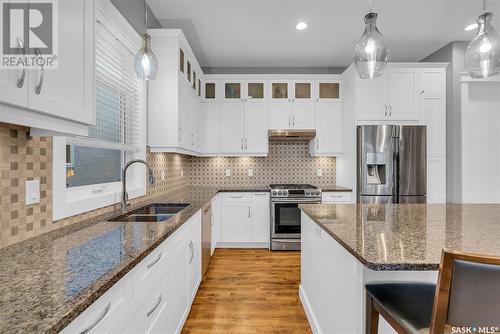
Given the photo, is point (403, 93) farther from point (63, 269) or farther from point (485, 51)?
point (63, 269)

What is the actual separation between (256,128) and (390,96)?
1961mm

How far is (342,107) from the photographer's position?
430 cm

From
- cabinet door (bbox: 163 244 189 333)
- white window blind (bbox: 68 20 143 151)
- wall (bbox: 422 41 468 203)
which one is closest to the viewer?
cabinet door (bbox: 163 244 189 333)

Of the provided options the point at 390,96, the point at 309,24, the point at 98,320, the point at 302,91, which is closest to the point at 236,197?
the point at 302,91

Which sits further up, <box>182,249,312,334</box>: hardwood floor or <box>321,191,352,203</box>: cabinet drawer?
<box>321,191,352,203</box>: cabinet drawer

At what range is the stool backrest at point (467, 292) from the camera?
0.78m

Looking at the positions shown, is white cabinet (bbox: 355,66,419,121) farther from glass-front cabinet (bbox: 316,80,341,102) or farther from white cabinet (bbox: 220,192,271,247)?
white cabinet (bbox: 220,192,271,247)

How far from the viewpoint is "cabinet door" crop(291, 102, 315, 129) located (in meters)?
4.31

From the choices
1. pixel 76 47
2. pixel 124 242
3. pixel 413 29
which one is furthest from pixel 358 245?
pixel 413 29

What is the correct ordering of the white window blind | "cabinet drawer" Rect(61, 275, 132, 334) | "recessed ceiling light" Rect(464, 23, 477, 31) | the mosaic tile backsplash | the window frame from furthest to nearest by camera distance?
"recessed ceiling light" Rect(464, 23, 477, 31), the white window blind, the window frame, the mosaic tile backsplash, "cabinet drawer" Rect(61, 275, 132, 334)

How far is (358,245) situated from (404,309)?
0.28m

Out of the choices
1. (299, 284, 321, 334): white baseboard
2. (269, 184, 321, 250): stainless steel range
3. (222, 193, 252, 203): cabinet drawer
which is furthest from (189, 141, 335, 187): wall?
(299, 284, 321, 334): white baseboard

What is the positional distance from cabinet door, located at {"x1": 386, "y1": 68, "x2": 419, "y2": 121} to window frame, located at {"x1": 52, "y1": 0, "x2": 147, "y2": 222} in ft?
10.5

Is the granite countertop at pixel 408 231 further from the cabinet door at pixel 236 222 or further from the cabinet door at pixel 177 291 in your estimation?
the cabinet door at pixel 236 222
